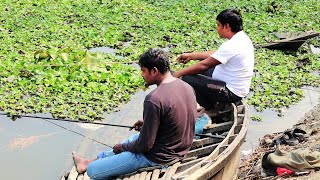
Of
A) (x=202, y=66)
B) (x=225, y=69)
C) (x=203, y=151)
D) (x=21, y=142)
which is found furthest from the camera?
(x=21, y=142)

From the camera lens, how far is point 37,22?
1312 centimetres

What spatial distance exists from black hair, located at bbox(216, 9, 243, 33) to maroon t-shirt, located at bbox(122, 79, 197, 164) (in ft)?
5.19

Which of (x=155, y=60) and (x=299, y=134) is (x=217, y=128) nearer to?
(x=299, y=134)

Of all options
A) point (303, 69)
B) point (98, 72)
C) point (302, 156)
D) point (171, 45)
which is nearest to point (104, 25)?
point (171, 45)

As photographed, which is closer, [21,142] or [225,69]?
[225,69]

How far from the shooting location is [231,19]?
258 inches

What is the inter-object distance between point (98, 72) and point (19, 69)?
157 centimetres

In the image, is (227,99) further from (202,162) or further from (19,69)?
(19,69)

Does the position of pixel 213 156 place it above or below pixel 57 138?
above

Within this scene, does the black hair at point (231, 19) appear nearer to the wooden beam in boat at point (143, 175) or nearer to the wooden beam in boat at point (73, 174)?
the wooden beam in boat at point (143, 175)

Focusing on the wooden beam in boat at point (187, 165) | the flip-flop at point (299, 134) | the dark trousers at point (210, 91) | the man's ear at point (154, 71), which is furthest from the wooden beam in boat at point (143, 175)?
the flip-flop at point (299, 134)

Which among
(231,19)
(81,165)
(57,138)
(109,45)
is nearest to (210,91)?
(231,19)

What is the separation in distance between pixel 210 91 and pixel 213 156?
4.20ft

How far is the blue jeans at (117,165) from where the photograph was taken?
17.9 feet
